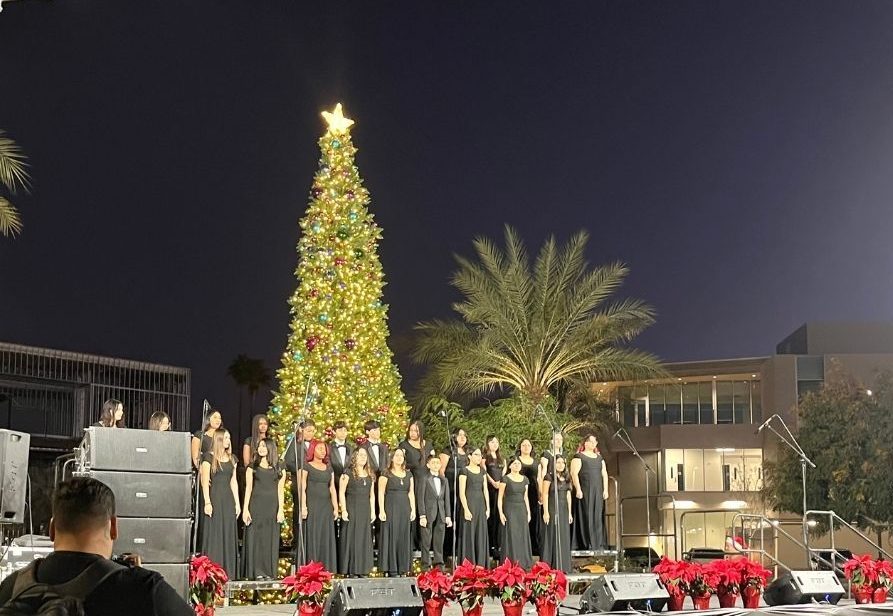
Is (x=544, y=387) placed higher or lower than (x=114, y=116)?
lower

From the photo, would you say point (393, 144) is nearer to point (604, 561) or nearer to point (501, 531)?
point (604, 561)

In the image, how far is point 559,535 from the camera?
15.7 m

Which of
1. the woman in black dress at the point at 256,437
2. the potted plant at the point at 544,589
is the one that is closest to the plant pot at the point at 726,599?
the potted plant at the point at 544,589

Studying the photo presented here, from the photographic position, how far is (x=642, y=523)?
42062 mm

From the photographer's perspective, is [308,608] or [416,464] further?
[416,464]

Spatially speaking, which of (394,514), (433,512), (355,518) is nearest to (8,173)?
(355,518)

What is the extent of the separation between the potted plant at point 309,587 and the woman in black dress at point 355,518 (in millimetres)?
4297

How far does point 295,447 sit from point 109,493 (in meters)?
10.8

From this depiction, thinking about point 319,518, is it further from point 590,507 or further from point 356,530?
point 590,507

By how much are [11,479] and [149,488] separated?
3.46ft

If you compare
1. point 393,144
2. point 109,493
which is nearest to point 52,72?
point 393,144

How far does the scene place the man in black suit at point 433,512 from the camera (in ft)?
48.4

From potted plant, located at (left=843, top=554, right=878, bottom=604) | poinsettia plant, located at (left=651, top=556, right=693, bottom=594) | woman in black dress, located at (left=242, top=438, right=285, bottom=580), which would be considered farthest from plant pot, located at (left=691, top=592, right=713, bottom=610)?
woman in black dress, located at (left=242, top=438, right=285, bottom=580)

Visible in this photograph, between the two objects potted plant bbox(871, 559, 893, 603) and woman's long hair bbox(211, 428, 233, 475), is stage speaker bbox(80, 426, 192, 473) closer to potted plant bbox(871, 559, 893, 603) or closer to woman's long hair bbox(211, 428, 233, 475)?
woman's long hair bbox(211, 428, 233, 475)
